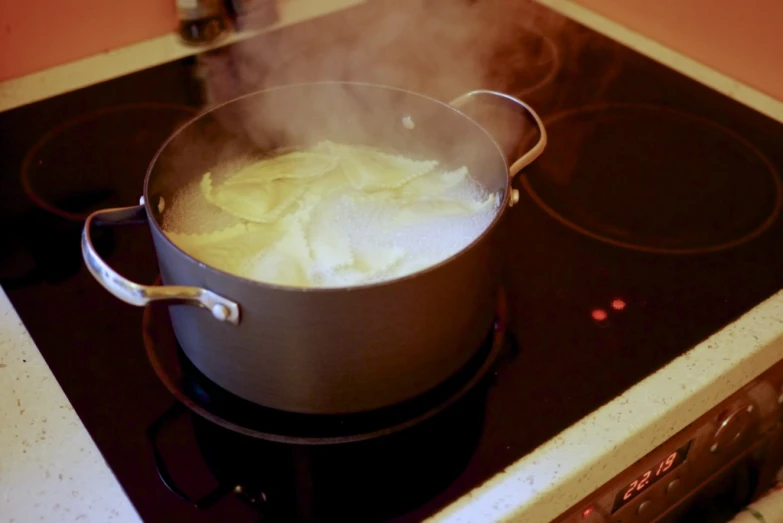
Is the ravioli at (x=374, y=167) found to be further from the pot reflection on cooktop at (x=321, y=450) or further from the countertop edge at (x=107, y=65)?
the countertop edge at (x=107, y=65)

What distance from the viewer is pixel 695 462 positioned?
0.66 metres

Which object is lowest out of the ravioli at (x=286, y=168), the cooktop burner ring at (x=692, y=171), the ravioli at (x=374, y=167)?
the cooktop burner ring at (x=692, y=171)

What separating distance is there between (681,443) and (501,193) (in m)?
0.27

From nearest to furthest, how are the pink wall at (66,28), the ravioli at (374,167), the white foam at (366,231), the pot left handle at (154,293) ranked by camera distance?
the pot left handle at (154,293)
the white foam at (366,231)
the ravioli at (374,167)
the pink wall at (66,28)

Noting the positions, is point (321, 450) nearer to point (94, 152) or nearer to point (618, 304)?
point (618, 304)

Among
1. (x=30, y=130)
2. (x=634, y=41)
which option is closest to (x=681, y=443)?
(x=634, y=41)

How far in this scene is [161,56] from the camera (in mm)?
985

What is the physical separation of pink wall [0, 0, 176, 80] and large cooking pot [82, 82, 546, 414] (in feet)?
1.41

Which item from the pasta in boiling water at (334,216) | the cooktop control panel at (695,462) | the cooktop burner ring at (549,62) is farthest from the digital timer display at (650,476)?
the cooktop burner ring at (549,62)

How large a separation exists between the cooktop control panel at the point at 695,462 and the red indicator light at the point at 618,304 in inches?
4.5

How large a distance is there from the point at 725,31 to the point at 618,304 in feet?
1.65

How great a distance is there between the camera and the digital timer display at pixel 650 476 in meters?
0.60

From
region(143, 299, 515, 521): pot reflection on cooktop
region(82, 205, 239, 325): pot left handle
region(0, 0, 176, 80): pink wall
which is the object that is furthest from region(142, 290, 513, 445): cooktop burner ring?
region(0, 0, 176, 80): pink wall

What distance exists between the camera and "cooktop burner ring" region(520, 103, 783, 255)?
28.4 inches
